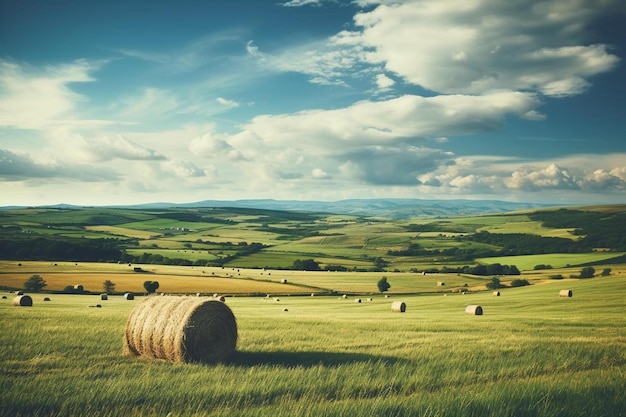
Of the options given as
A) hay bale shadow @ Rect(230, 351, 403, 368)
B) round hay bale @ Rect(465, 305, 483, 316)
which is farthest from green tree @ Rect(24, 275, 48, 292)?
hay bale shadow @ Rect(230, 351, 403, 368)

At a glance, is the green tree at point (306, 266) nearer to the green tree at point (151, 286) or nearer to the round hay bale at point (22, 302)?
the green tree at point (151, 286)

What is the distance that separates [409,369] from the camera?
11.2 m

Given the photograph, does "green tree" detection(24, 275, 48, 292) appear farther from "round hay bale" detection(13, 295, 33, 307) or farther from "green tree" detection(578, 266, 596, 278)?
"green tree" detection(578, 266, 596, 278)

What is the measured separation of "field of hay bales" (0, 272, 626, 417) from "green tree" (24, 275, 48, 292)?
3902 centimetres

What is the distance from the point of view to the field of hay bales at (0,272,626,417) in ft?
25.5

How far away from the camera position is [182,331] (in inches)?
512

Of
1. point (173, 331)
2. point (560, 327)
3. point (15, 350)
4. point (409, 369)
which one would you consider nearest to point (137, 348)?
point (173, 331)

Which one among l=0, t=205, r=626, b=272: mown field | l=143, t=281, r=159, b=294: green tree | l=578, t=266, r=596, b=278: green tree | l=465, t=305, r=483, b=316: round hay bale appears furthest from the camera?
l=0, t=205, r=626, b=272: mown field

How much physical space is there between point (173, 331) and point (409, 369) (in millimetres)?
6767

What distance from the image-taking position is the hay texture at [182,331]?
42.8ft

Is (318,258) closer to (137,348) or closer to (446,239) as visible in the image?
(446,239)

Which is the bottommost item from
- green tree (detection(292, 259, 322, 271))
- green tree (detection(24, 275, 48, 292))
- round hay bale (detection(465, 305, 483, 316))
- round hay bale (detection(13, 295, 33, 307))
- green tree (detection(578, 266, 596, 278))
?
green tree (detection(292, 259, 322, 271))

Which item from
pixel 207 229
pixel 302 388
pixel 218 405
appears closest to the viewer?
pixel 218 405

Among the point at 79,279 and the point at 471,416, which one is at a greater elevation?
the point at 471,416
